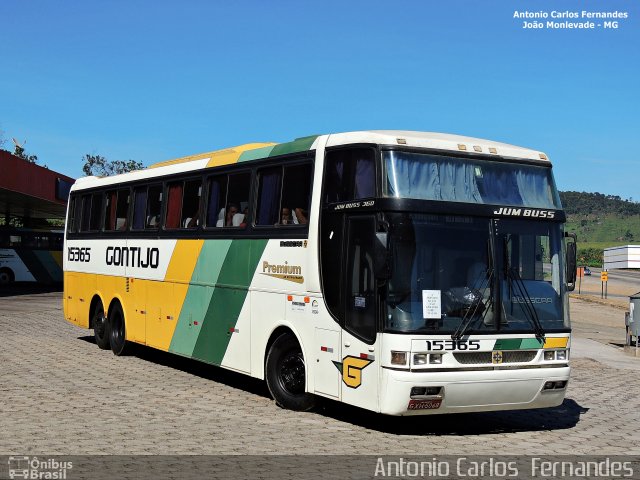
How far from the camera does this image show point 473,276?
9.89 metres

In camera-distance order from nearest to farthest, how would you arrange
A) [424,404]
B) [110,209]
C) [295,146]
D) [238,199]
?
[424,404] < [295,146] < [238,199] < [110,209]

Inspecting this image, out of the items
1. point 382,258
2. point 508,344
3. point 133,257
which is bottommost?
point 508,344

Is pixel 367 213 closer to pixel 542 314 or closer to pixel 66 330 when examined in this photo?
pixel 542 314

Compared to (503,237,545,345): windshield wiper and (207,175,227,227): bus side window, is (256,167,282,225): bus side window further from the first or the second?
(503,237,545,345): windshield wiper

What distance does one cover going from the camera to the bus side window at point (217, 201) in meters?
13.4

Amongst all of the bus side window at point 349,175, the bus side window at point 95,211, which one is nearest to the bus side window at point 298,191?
the bus side window at point 349,175

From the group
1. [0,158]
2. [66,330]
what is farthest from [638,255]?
[66,330]

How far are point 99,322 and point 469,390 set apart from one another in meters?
10.8

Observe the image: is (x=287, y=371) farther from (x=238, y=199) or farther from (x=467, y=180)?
(x=467, y=180)

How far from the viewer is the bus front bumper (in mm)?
9484

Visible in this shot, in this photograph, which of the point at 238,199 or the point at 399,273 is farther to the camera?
the point at 238,199

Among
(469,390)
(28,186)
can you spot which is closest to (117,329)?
(469,390)

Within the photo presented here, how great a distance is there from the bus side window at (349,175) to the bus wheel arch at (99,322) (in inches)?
343

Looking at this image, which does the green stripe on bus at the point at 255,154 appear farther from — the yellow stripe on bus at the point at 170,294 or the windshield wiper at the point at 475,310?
the windshield wiper at the point at 475,310
